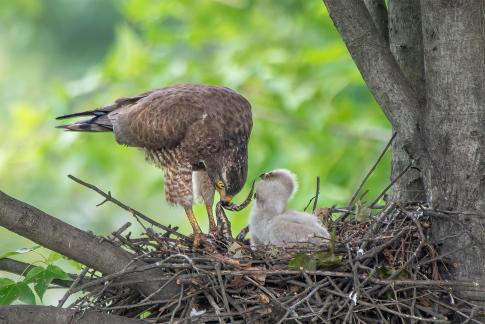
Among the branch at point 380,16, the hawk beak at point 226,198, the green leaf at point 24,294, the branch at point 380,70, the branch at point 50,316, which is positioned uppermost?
the branch at point 380,16

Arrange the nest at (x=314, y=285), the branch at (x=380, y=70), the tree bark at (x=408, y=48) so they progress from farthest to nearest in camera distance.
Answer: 1. the tree bark at (x=408, y=48)
2. the branch at (x=380, y=70)
3. the nest at (x=314, y=285)

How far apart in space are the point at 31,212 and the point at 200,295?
3.24 ft

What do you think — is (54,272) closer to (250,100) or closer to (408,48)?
(408,48)

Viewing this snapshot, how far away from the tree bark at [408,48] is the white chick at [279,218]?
0.55 m

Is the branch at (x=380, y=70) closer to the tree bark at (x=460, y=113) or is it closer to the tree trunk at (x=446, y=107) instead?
the tree trunk at (x=446, y=107)

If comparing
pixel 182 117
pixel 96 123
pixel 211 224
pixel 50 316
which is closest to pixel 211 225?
pixel 211 224

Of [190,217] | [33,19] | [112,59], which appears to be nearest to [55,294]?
[33,19]

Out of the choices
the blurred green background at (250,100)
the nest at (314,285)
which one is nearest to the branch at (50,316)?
the nest at (314,285)

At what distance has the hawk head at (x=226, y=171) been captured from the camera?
20.6 ft

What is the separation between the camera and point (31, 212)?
13.8 feet

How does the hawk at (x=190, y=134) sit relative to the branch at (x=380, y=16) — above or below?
below

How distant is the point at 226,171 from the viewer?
6.29m

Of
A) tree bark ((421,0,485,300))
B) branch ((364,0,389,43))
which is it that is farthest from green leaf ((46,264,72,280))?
branch ((364,0,389,43))

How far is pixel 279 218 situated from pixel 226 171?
2.20 ft
